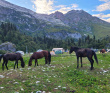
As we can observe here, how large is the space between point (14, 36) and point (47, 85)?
446 ft

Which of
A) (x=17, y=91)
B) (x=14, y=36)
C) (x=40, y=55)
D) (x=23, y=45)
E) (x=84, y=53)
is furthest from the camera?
(x=14, y=36)

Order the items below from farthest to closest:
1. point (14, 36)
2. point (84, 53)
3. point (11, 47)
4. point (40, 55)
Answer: point (14, 36), point (11, 47), point (40, 55), point (84, 53)

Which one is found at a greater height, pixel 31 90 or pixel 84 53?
pixel 84 53

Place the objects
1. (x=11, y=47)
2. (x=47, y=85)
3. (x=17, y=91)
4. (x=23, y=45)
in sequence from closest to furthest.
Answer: (x=17, y=91) → (x=47, y=85) → (x=11, y=47) → (x=23, y=45)

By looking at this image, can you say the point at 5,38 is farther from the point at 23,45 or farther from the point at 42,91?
the point at 42,91

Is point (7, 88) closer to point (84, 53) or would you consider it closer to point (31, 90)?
point (31, 90)

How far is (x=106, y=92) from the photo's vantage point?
7.13 m

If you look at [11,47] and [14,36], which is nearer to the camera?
[11,47]

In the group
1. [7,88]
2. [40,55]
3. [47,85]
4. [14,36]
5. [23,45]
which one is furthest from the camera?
[14,36]

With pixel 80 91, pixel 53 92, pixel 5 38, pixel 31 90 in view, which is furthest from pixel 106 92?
pixel 5 38

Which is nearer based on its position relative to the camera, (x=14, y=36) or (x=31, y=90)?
(x=31, y=90)

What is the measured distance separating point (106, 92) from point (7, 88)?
7.19m

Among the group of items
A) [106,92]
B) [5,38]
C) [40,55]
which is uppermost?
[5,38]

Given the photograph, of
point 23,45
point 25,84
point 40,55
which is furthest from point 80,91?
point 23,45
